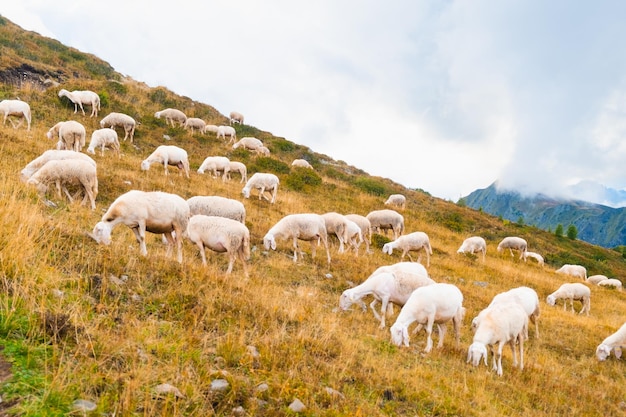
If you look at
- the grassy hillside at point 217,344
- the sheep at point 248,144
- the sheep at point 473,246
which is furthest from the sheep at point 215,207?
the sheep at point 248,144

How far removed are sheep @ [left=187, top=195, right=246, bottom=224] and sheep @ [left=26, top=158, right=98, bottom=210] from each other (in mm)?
2965

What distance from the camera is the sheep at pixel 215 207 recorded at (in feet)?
44.7

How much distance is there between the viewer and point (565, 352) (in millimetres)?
11719

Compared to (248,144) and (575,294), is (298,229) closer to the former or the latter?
(575,294)

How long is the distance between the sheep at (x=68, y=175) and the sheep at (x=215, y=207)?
2.97 meters

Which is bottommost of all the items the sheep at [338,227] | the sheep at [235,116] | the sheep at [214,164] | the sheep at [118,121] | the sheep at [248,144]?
the sheep at [338,227]

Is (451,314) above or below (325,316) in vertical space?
above

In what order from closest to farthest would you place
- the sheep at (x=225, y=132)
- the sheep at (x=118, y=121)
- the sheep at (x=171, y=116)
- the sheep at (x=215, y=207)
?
the sheep at (x=215, y=207) → the sheep at (x=118, y=121) → the sheep at (x=171, y=116) → the sheep at (x=225, y=132)

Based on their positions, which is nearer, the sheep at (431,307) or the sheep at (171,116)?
the sheep at (431,307)

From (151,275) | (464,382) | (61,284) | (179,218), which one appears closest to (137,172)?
(179,218)

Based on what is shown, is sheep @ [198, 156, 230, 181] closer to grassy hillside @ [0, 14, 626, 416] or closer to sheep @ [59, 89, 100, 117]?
grassy hillside @ [0, 14, 626, 416]

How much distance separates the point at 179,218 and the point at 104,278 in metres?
4.68

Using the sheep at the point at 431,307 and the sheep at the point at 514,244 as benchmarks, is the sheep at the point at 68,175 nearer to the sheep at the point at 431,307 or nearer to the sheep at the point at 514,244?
the sheep at the point at 431,307

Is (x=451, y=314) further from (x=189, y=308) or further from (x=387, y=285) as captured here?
(x=189, y=308)
